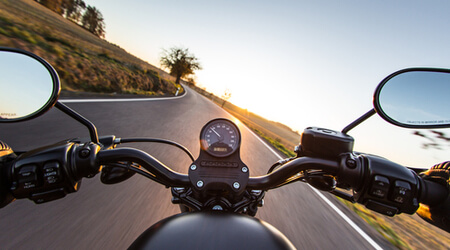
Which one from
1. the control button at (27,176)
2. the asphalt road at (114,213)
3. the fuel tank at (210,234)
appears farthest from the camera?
the asphalt road at (114,213)

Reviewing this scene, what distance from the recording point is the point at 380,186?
996 millimetres

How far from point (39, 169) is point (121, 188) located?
217 centimetres

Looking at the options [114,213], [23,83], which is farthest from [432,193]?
[114,213]

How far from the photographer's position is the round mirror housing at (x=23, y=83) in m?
1.12

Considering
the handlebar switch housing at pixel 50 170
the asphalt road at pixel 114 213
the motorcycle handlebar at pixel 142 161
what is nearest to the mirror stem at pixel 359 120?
the motorcycle handlebar at pixel 142 161

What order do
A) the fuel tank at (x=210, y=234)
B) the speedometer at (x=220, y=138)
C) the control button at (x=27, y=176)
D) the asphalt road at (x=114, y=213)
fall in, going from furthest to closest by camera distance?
the asphalt road at (x=114, y=213) < the speedometer at (x=220, y=138) < the control button at (x=27, y=176) < the fuel tank at (x=210, y=234)

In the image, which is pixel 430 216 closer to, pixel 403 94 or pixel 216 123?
pixel 403 94

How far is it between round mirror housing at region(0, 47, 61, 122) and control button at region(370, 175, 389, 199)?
63.7 inches

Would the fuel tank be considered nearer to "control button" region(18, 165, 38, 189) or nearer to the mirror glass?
"control button" region(18, 165, 38, 189)

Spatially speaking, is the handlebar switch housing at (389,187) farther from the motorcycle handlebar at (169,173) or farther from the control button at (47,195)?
the control button at (47,195)

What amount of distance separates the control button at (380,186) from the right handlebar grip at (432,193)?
Result: 171mm

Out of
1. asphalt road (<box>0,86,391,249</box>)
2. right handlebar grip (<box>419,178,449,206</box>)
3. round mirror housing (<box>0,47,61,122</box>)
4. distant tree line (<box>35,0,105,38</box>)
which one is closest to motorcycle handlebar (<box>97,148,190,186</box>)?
round mirror housing (<box>0,47,61,122</box>)

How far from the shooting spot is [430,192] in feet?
3.25

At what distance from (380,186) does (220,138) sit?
0.86 metres
